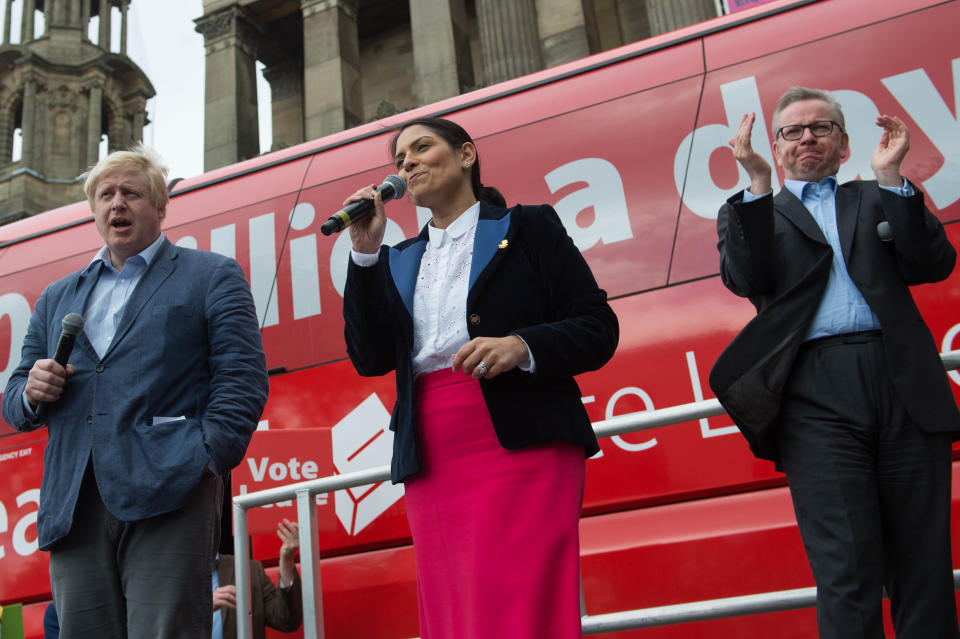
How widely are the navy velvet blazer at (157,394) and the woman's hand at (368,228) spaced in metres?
0.52

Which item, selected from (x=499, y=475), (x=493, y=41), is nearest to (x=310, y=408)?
(x=499, y=475)

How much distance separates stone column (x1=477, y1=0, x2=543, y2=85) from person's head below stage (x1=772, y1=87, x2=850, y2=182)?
13.5 metres

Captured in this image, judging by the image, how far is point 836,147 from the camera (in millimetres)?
2500

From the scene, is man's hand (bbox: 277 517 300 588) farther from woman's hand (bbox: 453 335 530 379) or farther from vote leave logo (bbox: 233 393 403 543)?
woman's hand (bbox: 453 335 530 379)

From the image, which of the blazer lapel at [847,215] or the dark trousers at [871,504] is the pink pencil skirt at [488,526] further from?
the blazer lapel at [847,215]

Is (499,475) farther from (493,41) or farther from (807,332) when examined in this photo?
(493,41)

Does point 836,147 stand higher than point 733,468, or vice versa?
point 836,147

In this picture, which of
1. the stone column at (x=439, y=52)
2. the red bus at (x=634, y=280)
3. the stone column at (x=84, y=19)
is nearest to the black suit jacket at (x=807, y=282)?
the red bus at (x=634, y=280)

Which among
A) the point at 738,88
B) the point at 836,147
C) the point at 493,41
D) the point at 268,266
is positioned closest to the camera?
the point at 836,147

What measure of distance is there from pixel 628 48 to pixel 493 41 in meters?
12.4

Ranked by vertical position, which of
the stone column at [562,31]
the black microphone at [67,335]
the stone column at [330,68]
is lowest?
the black microphone at [67,335]

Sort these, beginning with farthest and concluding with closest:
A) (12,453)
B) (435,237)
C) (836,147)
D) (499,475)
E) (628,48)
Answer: (12,453), (628,48), (836,147), (435,237), (499,475)

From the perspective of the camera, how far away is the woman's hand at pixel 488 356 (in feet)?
6.03

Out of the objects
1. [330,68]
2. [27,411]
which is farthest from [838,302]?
[330,68]
